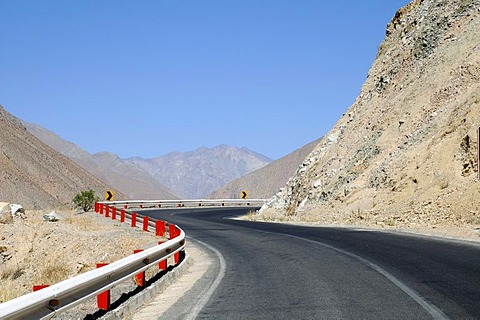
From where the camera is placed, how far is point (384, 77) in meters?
48.0

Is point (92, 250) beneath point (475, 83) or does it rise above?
beneath

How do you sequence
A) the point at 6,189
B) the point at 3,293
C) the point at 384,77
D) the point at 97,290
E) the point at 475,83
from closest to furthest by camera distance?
the point at 97,290
the point at 3,293
the point at 475,83
the point at 384,77
the point at 6,189

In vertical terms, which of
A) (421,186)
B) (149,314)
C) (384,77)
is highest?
(384,77)

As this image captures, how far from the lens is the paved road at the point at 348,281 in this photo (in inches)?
344

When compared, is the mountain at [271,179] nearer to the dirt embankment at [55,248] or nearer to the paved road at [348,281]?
the dirt embankment at [55,248]

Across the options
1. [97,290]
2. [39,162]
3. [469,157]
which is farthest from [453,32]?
[39,162]

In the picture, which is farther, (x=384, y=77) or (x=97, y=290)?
(x=384, y=77)

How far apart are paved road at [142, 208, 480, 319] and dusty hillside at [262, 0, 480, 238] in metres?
8.89

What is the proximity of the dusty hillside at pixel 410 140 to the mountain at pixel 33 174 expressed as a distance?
113ft

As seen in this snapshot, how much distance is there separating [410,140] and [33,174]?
6471 centimetres

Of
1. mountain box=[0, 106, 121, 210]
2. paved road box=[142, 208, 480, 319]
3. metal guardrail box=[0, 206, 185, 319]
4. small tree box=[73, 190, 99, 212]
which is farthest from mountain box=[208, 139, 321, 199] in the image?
metal guardrail box=[0, 206, 185, 319]

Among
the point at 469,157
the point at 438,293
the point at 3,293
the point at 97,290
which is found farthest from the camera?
the point at 469,157

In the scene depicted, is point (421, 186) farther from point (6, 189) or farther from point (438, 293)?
point (6, 189)

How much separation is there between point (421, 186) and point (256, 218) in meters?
16.2
